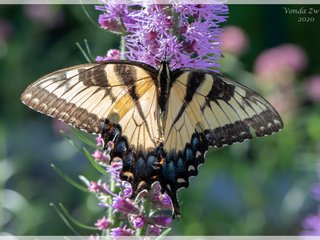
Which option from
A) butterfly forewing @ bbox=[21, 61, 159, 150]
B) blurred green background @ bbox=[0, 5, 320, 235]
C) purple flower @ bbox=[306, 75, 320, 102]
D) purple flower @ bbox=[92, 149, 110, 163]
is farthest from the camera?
purple flower @ bbox=[306, 75, 320, 102]

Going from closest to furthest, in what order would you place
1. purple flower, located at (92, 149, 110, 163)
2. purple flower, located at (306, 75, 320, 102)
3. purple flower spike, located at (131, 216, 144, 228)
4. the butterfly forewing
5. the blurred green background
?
purple flower spike, located at (131, 216, 144, 228) → the butterfly forewing → purple flower, located at (92, 149, 110, 163) → the blurred green background → purple flower, located at (306, 75, 320, 102)

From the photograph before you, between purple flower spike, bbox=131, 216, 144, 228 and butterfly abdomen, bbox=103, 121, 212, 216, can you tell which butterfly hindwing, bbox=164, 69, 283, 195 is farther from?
purple flower spike, bbox=131, 216, 144, 228

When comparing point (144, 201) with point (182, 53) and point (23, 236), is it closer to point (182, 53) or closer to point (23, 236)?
point (182, 53)

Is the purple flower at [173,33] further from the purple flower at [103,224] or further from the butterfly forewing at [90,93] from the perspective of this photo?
the purple flower at [103,224]

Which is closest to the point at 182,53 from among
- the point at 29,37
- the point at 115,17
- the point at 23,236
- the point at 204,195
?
the point at 115,17

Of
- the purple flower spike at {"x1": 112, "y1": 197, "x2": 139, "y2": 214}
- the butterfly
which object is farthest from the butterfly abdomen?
the purple flower spike at {"x1": 112, "y1": 197, "x2": 139, "y2": 214}

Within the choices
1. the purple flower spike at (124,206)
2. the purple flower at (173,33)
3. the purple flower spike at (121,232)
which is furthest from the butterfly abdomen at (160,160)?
the purple flower at (173,33)

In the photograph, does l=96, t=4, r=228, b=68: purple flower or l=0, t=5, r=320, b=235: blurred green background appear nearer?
l=96, t=4, r=228, b=68: purple flower
